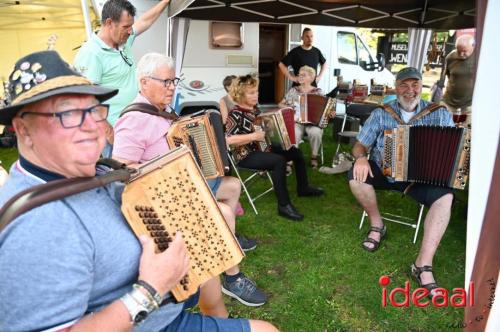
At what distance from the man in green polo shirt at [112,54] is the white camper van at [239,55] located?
2.76 m

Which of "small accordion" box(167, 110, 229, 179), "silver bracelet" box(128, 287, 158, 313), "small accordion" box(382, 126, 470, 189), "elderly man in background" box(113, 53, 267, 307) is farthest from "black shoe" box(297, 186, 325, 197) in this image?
"silver bracelet" box(128, 287, 158, 313)

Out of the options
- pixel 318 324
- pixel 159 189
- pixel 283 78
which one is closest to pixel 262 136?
pixel 318 324

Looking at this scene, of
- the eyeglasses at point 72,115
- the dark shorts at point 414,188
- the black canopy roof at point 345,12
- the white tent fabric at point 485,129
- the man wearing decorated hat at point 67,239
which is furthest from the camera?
the black canopy roof at point 345,12

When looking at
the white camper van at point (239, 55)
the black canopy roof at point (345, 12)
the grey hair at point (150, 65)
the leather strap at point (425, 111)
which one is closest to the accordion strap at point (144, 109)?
the grey hair at point (150, 65)

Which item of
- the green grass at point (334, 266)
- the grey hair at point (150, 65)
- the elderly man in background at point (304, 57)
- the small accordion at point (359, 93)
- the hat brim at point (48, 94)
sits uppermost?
the elderly man in background at point (304, 57)

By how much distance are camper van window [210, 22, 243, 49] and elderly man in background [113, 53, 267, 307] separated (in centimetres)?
433

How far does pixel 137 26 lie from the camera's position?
3.61m

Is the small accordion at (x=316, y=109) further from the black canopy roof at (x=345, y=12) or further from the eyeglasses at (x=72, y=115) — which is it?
the eyeglasses at (x=72, y=115)

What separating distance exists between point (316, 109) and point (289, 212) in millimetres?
1981

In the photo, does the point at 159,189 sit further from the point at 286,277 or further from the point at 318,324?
the point at 286,277

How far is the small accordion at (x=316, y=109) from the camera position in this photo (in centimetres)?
535

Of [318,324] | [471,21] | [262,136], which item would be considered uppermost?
[471,21]

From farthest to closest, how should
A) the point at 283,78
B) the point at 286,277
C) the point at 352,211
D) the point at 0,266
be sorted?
the point at 283,78 → the point at 352,211 → the point at 286,277 → the point at 0,266

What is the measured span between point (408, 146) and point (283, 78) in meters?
5.41
